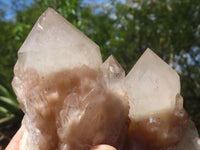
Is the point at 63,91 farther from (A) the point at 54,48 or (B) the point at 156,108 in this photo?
(B) the point at 156,108

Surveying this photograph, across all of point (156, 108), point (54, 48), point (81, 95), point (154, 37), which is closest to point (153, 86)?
point (156, 108)

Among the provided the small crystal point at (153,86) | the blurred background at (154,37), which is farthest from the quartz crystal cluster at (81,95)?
the blurred background at (154,37)

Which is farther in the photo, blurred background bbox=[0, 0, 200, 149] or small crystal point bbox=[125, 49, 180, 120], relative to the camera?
blurred background bbox=[0, 0, 200, 149]

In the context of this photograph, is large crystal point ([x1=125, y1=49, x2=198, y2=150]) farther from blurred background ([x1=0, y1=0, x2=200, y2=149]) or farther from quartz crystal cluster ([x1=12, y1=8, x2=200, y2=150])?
blurred background ([x1=0, y1=0, x2=200, y2=149])

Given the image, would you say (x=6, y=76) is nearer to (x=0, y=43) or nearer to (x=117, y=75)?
(x=0, y=43)

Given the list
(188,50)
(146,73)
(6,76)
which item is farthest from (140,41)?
(146,73)

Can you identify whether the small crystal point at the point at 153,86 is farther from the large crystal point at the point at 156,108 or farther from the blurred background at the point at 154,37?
the blurred background at the point at 154,37

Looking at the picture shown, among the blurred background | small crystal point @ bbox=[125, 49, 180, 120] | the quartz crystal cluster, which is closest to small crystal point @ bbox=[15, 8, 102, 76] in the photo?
the quartz crystal cluster
